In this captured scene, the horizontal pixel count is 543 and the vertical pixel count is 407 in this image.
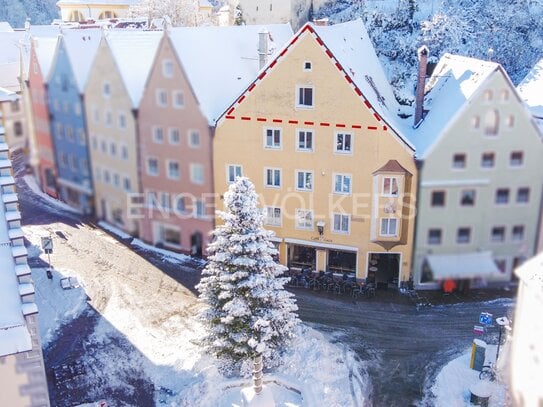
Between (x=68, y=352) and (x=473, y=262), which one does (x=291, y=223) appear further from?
(x=473, y=262)

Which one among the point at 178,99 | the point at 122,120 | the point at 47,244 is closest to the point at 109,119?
the point at 122,120

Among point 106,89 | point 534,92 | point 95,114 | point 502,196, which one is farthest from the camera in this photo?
point 534,92

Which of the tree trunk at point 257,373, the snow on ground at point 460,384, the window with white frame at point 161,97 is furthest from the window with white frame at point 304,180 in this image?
the window with white frame at point 161,97

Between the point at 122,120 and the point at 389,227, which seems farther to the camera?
the point at 389,227

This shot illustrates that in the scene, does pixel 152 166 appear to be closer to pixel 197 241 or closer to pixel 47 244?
pixel 197 241

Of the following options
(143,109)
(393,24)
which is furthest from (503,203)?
(393,24)

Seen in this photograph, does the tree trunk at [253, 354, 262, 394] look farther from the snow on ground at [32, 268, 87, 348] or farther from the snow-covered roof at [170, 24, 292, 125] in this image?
the snow on ground at [32, 268, 87, 348]

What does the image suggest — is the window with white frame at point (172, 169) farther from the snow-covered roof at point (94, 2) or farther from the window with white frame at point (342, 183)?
the window with white frame at point (342, 183)
